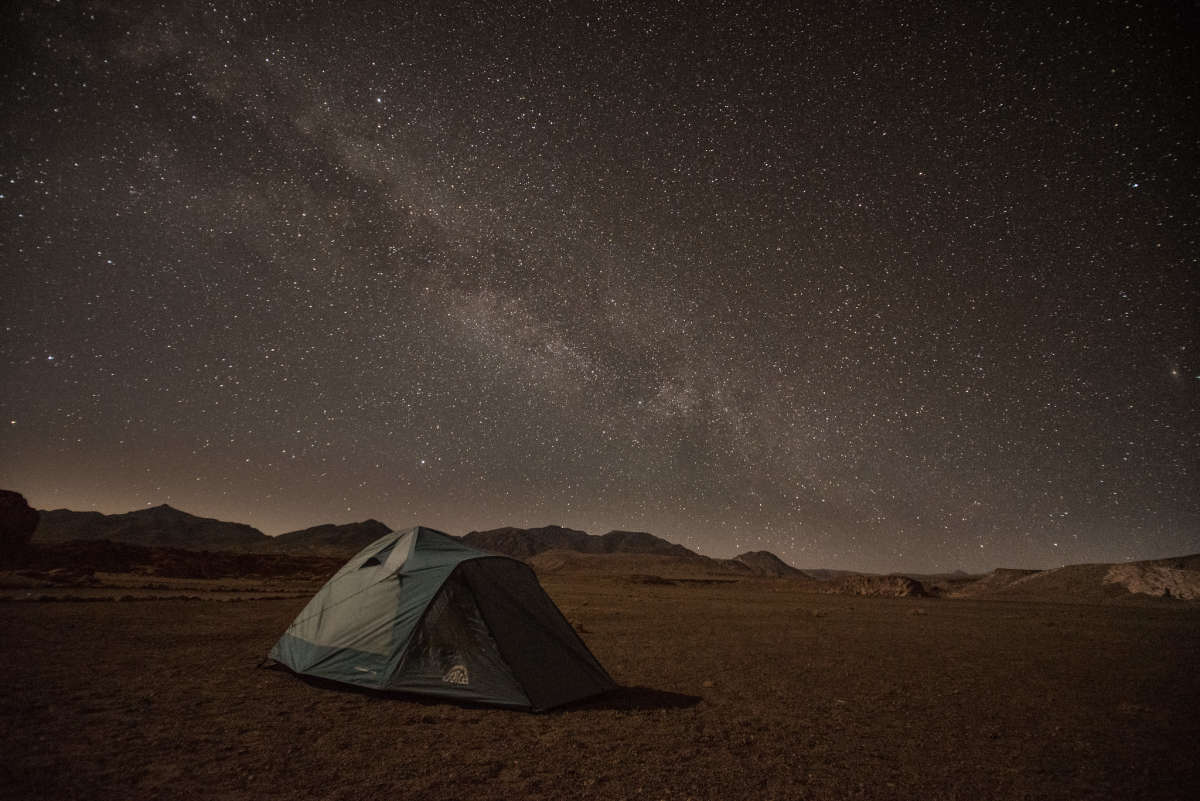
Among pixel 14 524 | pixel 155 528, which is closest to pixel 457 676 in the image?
pixel 14 524

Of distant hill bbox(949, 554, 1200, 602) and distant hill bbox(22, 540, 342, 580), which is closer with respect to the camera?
distant hill bbox(22, 540, 342, 580)

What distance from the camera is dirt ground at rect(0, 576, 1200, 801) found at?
4.86 meters

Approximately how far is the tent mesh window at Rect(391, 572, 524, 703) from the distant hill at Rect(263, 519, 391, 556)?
12687 centimetres

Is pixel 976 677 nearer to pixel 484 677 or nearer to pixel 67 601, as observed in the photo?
pixel 484 677

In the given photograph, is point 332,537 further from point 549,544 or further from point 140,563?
point 140,563

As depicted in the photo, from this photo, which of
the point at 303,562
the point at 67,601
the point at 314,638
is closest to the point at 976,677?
the point at 314,638

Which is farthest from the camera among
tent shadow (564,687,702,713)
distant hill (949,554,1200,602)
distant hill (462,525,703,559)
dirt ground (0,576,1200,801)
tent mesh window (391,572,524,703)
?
distant hill (462,525,703,559)

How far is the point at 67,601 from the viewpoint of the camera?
15617mm

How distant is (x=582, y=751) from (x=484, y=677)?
80.3 inches

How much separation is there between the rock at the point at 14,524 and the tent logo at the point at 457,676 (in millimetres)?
33480

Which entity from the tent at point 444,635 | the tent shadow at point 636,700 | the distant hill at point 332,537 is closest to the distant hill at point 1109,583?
the tent shadow at point 636,700

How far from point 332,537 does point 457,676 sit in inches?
5868

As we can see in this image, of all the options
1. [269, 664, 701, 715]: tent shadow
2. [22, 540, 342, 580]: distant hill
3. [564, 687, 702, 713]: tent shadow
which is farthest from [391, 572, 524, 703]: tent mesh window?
[22, 540, 342, 580]: distant hill

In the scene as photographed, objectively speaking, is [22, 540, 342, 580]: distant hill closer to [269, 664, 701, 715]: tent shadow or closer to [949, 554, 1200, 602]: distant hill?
[269, 664, 701, 715]: tent shadow
